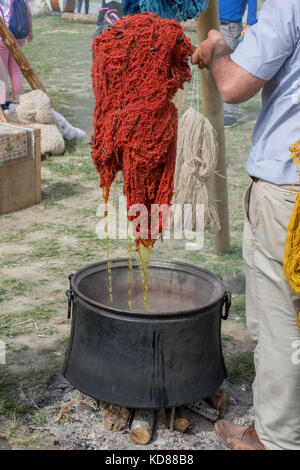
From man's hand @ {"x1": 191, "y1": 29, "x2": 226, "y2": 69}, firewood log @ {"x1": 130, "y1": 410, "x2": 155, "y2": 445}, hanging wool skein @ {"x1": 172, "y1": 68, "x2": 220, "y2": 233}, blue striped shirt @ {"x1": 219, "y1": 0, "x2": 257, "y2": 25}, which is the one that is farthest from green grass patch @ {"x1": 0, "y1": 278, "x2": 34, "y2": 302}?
blue striped shirt @ {"x1": 219, "y1": 0, "x2": 257, "y2": 25}

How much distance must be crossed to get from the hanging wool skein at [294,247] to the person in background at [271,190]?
5 centimetres

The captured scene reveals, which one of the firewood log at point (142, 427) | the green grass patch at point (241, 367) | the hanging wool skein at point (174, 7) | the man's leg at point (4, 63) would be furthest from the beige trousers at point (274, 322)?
the man's leg at point (4, 63)

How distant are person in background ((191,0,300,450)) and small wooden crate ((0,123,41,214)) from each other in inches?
131

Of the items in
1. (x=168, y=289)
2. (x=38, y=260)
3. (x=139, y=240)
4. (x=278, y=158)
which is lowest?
(x=38, y=260)

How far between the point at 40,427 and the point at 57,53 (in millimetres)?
11932

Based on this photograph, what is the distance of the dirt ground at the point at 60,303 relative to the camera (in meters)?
2.73

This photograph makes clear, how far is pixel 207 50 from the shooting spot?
2.37 m

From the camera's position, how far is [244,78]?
217 centimetres

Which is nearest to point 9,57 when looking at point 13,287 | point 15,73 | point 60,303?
point 15,73

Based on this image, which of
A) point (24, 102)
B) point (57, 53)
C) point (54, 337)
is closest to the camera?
point (54, 337)

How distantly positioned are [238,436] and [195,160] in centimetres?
185

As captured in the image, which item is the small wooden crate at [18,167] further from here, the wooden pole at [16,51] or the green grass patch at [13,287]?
the green grass patch at [13,287]
